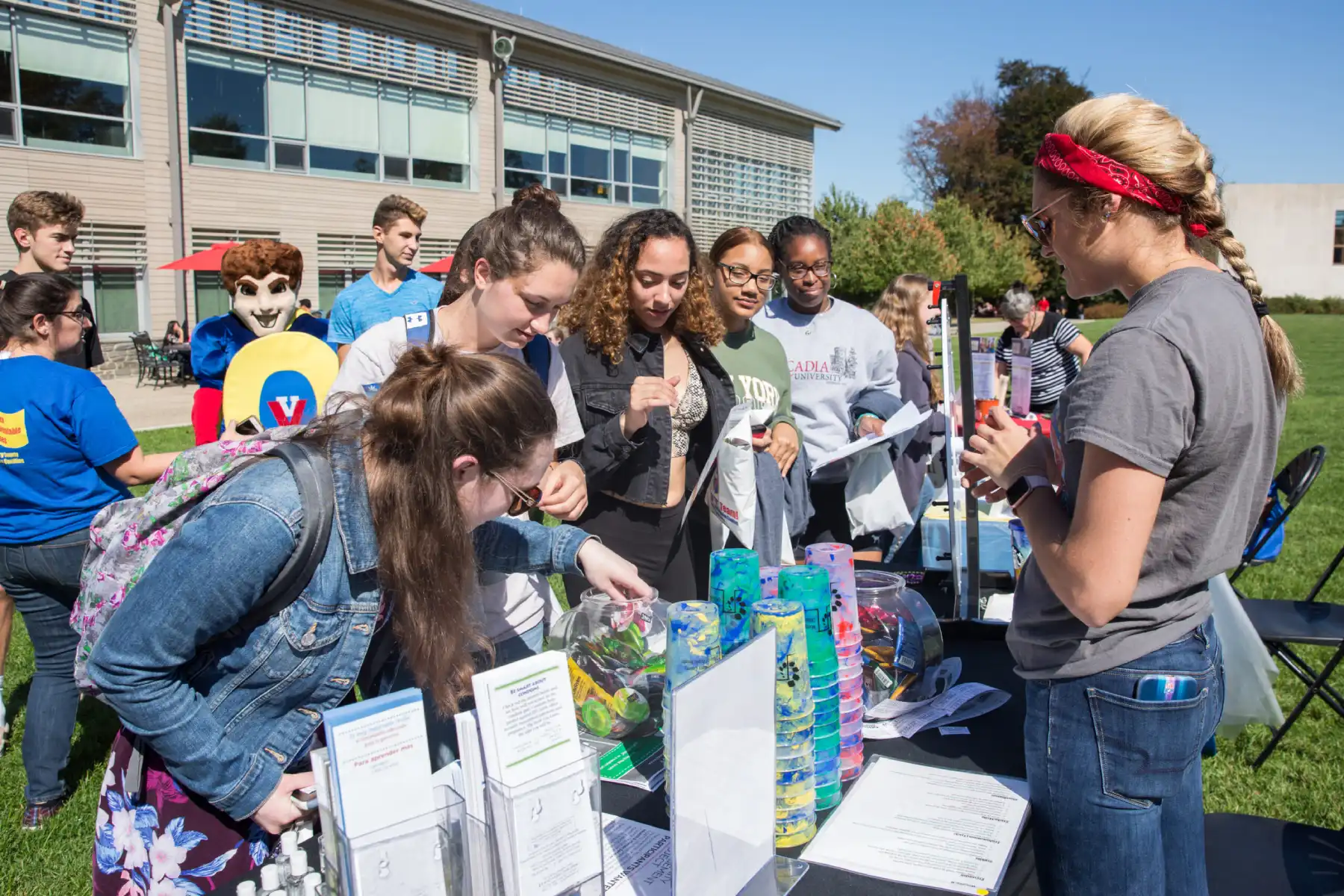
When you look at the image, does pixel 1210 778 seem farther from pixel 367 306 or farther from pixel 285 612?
pixel 367 306

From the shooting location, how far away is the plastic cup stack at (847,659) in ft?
5.32

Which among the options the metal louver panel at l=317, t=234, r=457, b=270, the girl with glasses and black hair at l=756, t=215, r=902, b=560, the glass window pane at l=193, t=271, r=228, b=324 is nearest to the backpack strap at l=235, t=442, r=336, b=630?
the girl with glasses and black hair at l=756, t=215, r=902, b=560

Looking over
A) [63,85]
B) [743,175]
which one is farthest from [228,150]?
[743,175]

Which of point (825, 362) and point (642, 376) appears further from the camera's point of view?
point (825, 362)

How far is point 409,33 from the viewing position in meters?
19.2

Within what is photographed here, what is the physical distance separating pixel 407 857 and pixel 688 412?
79.1 inches

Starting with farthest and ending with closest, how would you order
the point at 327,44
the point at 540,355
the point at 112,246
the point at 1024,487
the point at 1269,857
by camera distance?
the point at 327,44 < the point at 112,246 < the point at 540,355 < the point at 1269,857 < the point at 1024,487

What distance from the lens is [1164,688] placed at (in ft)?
4.62

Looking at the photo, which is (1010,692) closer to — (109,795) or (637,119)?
(109,795)

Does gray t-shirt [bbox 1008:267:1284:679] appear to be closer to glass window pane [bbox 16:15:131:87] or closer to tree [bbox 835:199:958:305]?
glass window pane [bbox 16:15:131:87]

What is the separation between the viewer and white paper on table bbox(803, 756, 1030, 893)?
1338 millimetres

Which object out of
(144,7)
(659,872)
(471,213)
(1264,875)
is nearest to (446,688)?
(659,872)

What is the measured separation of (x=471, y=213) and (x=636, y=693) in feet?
66.2

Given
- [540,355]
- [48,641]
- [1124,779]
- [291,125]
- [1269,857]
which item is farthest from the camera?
[291,125]
